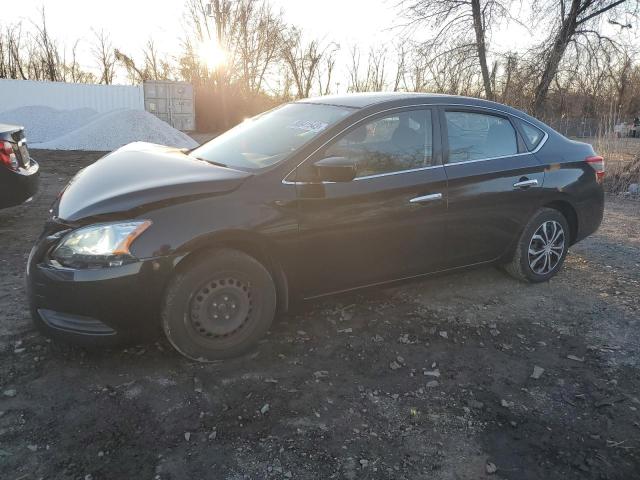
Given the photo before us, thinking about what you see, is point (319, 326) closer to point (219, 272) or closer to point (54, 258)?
point (219, 272)

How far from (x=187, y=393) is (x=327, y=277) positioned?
1.20 metres

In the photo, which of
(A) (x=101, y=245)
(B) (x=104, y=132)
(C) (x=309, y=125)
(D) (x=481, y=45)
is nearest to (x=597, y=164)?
(C) (x=309, y=125)

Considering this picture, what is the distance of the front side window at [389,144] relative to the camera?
3578mm

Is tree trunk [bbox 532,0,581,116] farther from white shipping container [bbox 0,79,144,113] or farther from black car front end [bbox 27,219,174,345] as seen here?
white shipping container [bbox 0,79,144,113]

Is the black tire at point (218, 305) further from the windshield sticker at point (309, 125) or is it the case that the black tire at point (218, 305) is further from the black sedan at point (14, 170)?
the black sedan at point (14, 170)

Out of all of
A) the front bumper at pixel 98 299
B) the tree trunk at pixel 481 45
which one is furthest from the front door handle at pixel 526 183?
the tree trunk at pixel 481 45

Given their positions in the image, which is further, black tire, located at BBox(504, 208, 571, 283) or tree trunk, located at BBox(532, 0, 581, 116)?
tree trunk, located at BBox(532, 0, 581, 116)

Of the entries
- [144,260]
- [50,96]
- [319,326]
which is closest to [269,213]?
[144,260]

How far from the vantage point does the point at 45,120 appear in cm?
1878

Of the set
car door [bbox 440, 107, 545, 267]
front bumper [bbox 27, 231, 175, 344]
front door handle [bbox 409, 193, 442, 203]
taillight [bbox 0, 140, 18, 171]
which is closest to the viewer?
front bumper [bbox 27, 231, 175, 344]

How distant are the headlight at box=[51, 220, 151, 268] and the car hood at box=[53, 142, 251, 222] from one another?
0.10 m

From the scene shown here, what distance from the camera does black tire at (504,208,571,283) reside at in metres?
4.52

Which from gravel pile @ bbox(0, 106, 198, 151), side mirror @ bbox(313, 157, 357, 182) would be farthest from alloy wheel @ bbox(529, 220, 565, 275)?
gravel pile @ bbox(0, 106, 198, 151)

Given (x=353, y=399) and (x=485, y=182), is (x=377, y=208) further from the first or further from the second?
(x=353, y=399)
